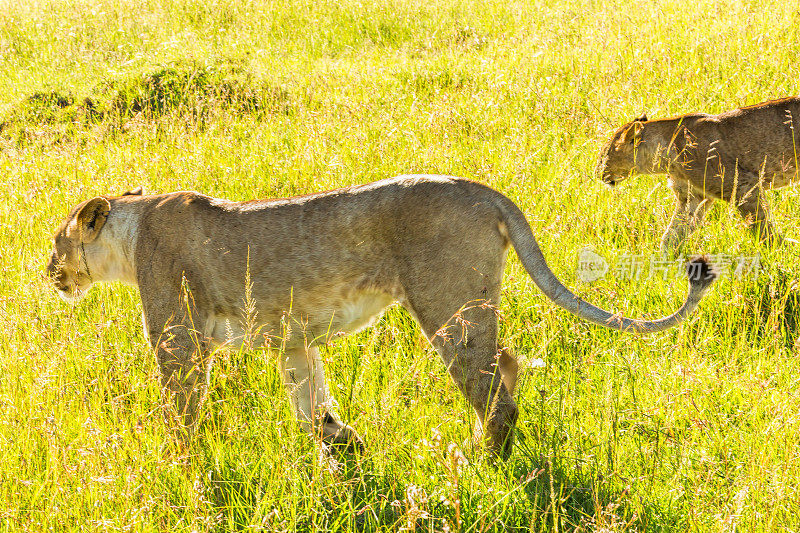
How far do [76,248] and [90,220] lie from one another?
191 mm

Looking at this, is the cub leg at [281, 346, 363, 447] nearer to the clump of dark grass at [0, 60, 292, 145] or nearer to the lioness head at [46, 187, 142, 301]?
the lioness head at [46, 187, 142, 301]

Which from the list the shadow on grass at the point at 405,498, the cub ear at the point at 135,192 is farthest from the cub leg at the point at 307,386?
the cub ear at the point at 135,192

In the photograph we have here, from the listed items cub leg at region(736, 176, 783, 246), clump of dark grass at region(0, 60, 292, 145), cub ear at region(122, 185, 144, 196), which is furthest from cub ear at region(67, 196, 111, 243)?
clump of dark grass at region(0, 60, 292, 145)

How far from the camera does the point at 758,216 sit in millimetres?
4812

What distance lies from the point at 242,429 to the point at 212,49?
289 inches

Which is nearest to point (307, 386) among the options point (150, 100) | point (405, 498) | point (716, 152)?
point (405, 498)

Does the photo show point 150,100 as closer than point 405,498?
No

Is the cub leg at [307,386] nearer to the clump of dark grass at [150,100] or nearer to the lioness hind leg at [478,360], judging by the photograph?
the lioness hind leg at [478,360]

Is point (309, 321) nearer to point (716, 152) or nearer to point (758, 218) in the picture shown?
point (758, 218)

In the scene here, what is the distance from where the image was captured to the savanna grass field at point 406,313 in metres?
2.80

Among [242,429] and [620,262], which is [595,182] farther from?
[242,429]

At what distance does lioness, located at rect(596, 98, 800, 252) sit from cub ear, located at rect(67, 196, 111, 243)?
3.38 meters

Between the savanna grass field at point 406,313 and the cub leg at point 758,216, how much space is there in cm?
13

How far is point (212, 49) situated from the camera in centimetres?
962
